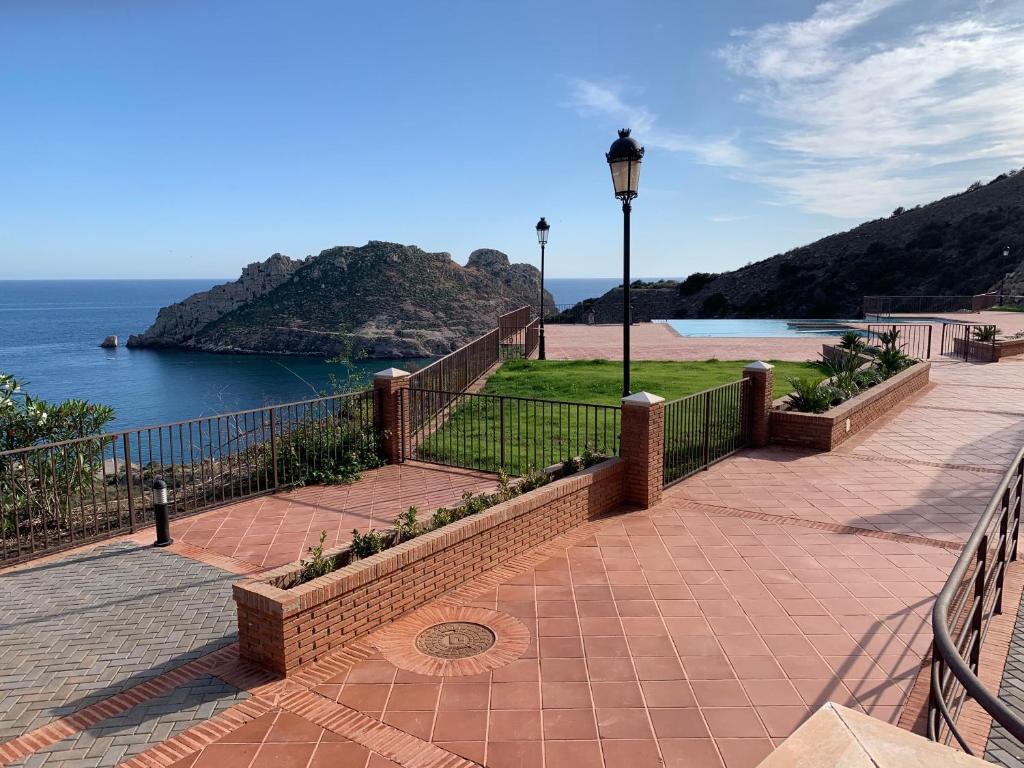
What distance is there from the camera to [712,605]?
5.63m

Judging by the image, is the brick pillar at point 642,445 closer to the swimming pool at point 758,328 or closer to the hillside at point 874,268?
the swimming pool at point 758,328

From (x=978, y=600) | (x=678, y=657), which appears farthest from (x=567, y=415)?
(x=978, y=600)

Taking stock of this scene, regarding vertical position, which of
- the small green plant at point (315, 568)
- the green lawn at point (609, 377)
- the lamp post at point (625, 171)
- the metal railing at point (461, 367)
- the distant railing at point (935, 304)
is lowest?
the small green plant at point (315, 568)

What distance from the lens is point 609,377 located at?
54.7 feet

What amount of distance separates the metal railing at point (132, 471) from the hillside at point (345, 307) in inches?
2863

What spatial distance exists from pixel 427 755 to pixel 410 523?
230 centimetres

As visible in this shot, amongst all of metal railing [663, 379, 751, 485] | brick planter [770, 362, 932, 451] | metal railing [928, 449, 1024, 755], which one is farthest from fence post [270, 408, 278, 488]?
brick planter [770, 362, 932, 451]

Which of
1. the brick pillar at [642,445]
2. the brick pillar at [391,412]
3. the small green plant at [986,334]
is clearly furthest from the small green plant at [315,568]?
the small green plant at [986,334]

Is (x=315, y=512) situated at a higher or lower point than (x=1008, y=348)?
lower

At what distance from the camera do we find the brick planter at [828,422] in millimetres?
10961

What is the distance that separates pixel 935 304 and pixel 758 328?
16.4 m

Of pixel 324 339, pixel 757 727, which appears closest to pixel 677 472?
pixel 757 727

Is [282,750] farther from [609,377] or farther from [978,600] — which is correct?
[609,377]

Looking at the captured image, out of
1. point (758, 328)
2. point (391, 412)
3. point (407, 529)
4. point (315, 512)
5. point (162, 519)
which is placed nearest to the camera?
point (407, 529)
